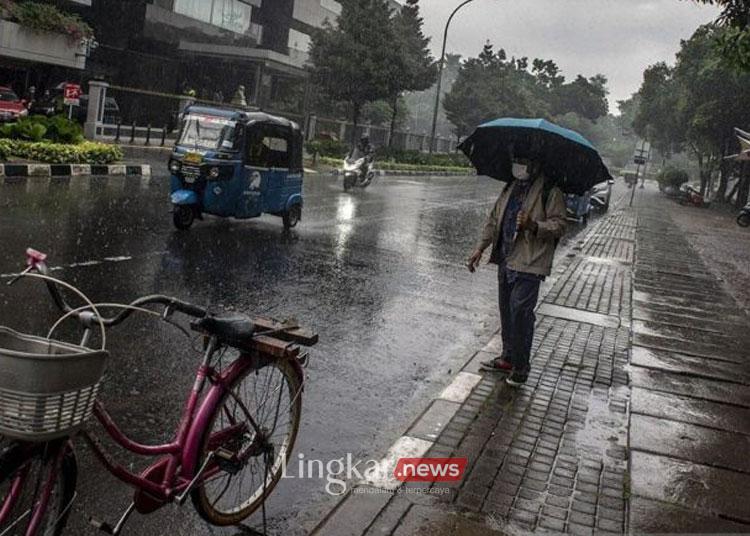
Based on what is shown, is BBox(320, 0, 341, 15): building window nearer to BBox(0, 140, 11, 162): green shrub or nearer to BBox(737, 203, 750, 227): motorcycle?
BBox(737, 203, 750, 227): motorcycle

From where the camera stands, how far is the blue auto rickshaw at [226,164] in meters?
11.7

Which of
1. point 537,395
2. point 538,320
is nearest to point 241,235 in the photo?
point 538,320

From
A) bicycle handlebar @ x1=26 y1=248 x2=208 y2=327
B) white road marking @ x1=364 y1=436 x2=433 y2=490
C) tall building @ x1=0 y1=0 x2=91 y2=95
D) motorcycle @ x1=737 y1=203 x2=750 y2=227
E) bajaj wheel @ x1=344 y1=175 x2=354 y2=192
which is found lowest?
white road marking @ x1=364 y1=436 x2=433 y2=490

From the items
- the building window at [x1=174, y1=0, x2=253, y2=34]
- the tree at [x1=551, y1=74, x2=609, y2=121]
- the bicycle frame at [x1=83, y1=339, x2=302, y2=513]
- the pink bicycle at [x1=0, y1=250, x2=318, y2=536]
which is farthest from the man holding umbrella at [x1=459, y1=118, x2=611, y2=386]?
the tree at [x1=551, y1=74, x2=609, y2=121]

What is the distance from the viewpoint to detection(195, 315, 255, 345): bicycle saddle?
3090 mm

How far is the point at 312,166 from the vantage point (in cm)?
3425

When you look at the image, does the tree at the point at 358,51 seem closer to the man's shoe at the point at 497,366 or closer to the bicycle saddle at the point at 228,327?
the man's shoe at the point at 497,366

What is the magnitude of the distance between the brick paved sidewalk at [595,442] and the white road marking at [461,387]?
7cm

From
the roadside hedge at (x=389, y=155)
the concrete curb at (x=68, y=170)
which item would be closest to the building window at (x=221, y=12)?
the roadside hedge at (x=389, y=155)

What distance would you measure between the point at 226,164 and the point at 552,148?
6875 mm

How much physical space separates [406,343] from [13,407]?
5099 millimetres

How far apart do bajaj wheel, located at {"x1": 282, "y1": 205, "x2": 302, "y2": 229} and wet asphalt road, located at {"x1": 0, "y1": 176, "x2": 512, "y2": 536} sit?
0.19 meters

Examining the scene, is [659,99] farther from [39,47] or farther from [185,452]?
[185,452]

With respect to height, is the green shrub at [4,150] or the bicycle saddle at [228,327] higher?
the green shrub at [4,150]
